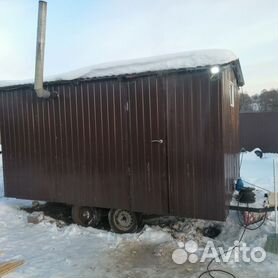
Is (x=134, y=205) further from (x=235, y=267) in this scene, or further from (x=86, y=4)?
(x=86, y=4)

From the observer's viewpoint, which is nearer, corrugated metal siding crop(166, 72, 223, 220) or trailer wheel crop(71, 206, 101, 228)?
corrugated metal siding crop(166, 72, 223, 220)

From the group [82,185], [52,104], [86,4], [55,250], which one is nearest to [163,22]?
[86,4]

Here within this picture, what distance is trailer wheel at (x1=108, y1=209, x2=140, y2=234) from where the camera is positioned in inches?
196

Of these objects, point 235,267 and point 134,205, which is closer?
point 235,267

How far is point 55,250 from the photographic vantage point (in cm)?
430

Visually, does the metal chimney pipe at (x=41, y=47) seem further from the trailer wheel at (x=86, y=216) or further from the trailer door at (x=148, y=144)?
the trailer wheel at (x=86, y=216)

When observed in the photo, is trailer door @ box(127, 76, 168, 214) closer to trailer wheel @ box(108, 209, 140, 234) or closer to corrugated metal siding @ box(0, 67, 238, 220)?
corrugated metal siding @ box(0, 67, 238, 220)

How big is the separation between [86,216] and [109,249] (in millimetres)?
1231

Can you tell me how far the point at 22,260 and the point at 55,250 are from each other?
47 cm

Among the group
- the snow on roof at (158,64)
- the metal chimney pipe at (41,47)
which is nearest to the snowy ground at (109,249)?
the metal chimney pipe at (41,47)

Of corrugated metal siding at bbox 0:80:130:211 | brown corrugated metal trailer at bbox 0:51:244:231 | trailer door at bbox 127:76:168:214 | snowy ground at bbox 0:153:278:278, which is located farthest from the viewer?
corrugated metal siding at bbox 0:80:130:211

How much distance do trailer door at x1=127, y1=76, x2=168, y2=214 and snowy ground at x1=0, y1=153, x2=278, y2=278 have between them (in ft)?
1.71

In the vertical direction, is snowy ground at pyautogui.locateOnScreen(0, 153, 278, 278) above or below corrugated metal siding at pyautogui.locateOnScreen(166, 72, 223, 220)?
below

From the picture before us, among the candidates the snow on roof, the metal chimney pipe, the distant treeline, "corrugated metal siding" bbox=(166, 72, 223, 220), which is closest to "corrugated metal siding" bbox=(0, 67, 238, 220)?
"corrugated metal siding" bbox=(166, 72, 223, 220)
